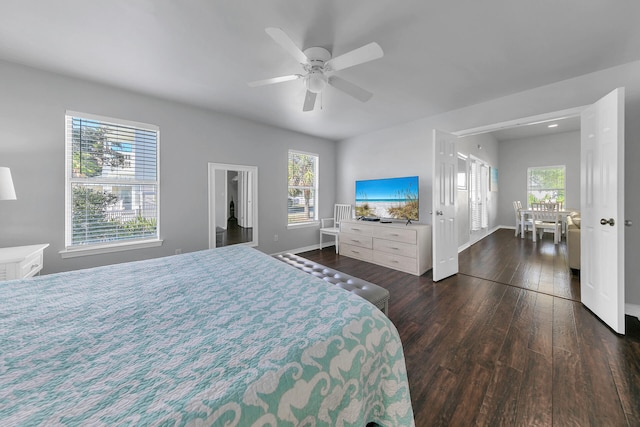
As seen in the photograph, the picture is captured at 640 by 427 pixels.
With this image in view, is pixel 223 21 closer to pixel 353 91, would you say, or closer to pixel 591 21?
pixel 353 91

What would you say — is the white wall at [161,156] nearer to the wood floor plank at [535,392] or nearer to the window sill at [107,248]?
the window sill at [107,248]

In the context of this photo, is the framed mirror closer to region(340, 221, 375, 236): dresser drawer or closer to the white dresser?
region(340, 221, 375, 236): dresser drawer

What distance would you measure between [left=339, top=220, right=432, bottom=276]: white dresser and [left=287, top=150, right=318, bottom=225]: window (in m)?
0.90

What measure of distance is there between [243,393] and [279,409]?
118 mm

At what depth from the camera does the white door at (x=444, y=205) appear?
3.23m

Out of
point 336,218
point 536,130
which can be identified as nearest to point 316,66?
point 336,218

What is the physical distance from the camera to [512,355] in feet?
5.72

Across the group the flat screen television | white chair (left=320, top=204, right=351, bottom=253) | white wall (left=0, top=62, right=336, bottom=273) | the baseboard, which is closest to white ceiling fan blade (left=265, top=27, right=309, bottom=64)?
white wall (left=0, top=62, right=336, bottom=273)

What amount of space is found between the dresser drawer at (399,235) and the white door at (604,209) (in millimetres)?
1778

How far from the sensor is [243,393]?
0.65 meters

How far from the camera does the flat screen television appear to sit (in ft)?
13.3

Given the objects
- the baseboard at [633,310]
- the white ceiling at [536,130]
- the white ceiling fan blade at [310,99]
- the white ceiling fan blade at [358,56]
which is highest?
the white ceiling at [536,130]

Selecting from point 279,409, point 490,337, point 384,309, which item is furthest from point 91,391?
point 490,337

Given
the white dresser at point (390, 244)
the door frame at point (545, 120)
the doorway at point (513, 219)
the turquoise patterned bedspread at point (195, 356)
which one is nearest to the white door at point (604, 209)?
the door frame at point (545, 120)
